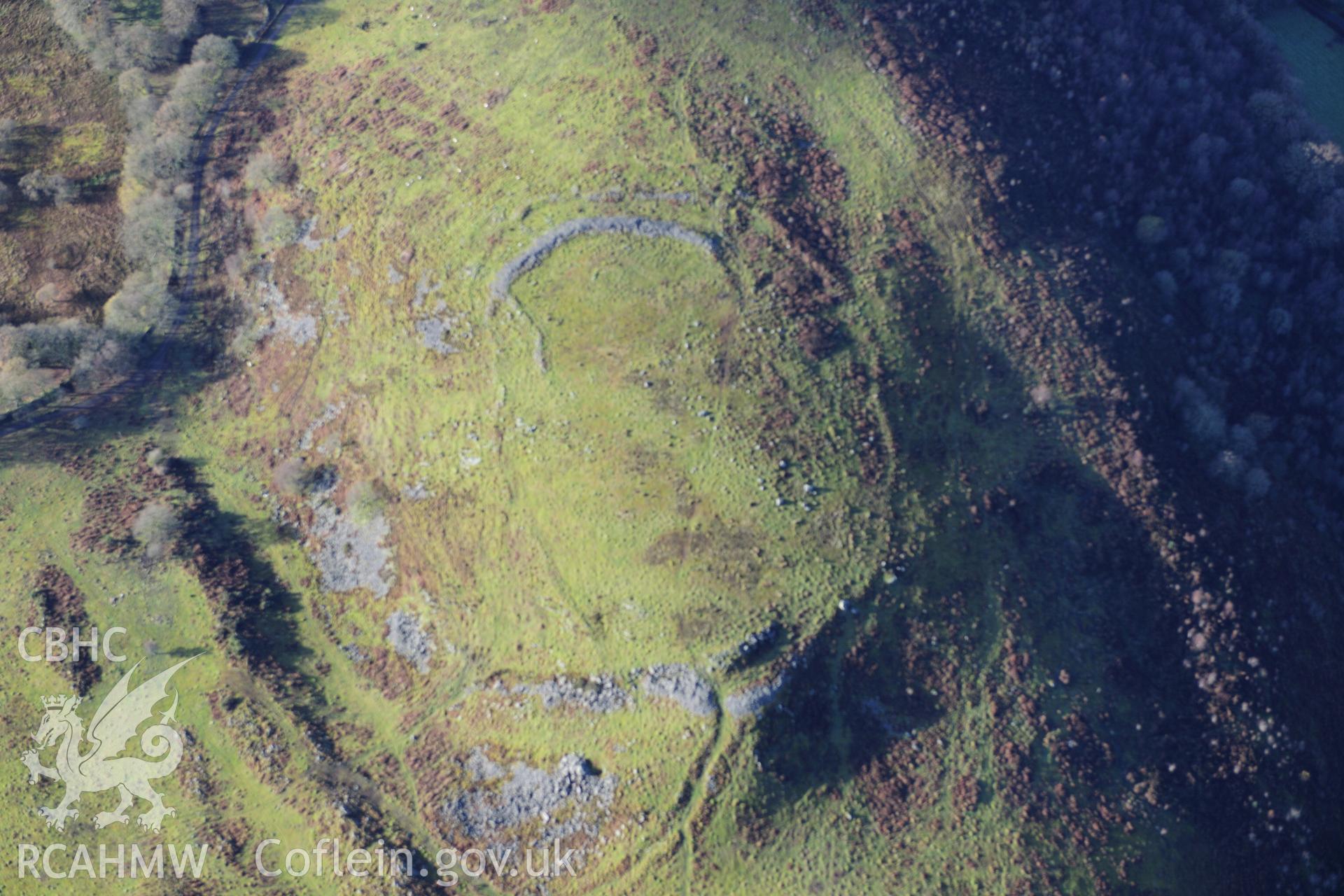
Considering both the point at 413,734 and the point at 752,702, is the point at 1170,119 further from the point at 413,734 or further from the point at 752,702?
the point at 413,734

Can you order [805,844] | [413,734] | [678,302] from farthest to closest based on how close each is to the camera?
[678,302]
[413,734]
[805,844]

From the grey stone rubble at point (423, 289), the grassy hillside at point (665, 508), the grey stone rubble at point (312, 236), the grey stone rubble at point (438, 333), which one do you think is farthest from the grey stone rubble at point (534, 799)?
the grey stone rubble at point (312, 236)

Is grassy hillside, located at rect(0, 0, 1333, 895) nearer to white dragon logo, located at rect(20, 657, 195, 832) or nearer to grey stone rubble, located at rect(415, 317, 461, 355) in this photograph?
grey stone rubble, located at rect(415, 317, 461, 355)

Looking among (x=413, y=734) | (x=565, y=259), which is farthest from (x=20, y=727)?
(x=565, y=259)

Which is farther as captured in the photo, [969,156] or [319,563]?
[969,156]

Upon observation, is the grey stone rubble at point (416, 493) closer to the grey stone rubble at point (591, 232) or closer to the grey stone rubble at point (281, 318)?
the grey stone rubble at point (591, 232)

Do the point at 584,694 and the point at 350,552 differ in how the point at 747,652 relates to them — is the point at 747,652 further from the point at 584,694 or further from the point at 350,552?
the point at 350,552

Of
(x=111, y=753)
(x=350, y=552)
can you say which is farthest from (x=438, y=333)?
(x=111, y=753)
